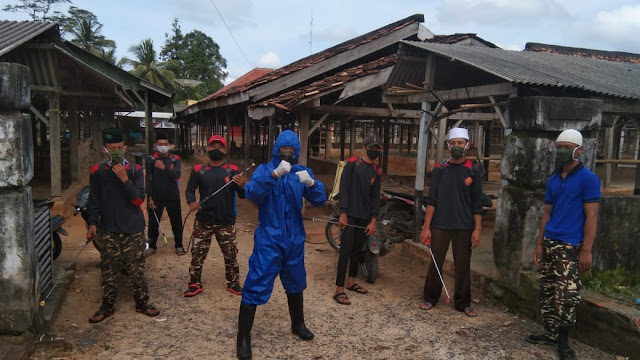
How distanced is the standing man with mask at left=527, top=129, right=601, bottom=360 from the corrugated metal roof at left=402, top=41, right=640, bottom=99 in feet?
3.58

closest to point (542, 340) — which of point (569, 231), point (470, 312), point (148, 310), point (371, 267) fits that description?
point (470, 312)

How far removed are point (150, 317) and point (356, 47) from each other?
7791 millimetres

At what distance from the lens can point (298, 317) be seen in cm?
398

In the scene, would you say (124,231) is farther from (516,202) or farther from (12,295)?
(516,202)

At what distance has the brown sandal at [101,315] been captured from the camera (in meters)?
4.14

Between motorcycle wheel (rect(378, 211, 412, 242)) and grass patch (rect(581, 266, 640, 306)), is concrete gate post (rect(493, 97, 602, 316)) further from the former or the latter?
motorcycle wheel (rect(378, 211, 412, 242))

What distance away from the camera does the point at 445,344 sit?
401 centimetres

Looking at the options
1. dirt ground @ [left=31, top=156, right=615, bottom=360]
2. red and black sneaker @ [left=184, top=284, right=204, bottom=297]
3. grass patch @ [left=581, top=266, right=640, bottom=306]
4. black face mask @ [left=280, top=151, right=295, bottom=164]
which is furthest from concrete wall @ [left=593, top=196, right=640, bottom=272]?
red and black sneaker @ [left=184, top=284, right=204, bottom=297]

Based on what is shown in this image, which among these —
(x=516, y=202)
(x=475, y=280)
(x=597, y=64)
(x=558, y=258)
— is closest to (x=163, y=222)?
(x=475, y=280)

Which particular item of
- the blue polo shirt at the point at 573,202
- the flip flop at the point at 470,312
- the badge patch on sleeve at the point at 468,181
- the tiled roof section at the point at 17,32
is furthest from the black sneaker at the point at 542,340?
the tiled roof section at the point at 17,32

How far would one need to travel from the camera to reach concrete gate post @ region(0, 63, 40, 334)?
3.31 meters

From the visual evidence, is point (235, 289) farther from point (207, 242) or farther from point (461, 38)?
point (461, 38)

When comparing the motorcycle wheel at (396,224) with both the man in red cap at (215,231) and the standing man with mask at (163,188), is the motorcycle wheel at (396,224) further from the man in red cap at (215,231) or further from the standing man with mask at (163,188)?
the standing man with mask at (163,188)

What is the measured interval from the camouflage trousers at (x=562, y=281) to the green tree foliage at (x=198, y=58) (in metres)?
39.4
